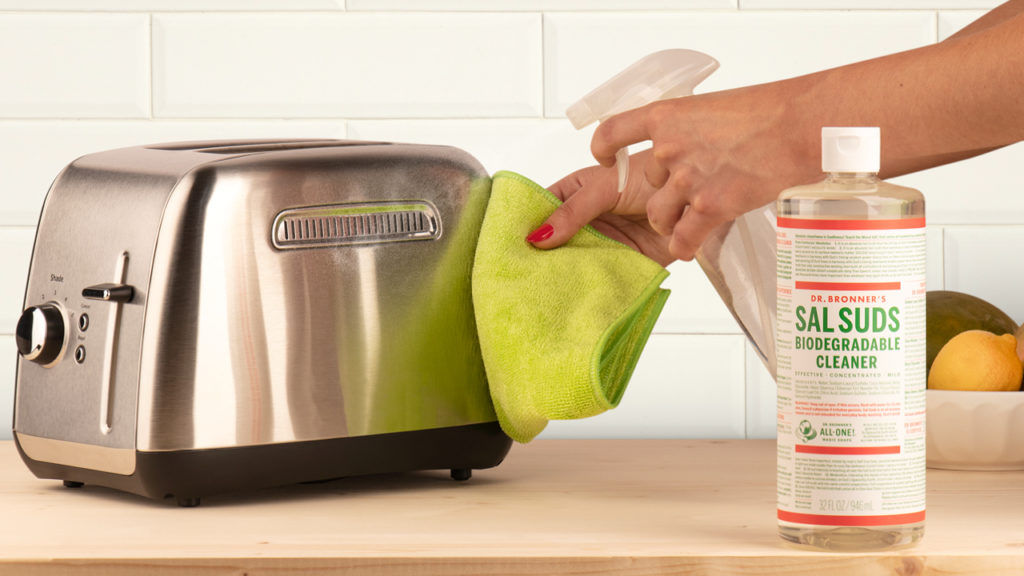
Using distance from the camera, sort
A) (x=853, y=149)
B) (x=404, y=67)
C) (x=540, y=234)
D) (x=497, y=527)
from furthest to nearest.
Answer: (x=404, y=67) < (x=540, y=234) < (x=497, y=527) < (x=853, y=149)

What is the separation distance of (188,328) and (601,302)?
27 cm

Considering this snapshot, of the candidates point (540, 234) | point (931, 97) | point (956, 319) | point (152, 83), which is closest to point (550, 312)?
point (540, 234)

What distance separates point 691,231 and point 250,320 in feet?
0.96

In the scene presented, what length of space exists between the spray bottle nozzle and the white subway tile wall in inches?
13.8

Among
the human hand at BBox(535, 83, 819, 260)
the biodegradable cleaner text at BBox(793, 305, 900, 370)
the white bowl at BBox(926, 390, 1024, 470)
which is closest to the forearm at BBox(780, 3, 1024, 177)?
the human hand at BBox(535, 83, 819, 260)

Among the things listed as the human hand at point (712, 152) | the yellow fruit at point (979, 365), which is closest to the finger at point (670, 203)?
the human hand at point (712, 152)

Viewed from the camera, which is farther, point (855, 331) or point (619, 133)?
point (619, 133)

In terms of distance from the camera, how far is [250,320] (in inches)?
28.4

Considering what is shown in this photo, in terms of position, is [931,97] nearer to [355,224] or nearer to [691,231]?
[691,231]

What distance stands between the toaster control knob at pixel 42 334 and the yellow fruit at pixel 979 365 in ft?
2.13

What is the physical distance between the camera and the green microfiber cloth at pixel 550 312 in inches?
29.2

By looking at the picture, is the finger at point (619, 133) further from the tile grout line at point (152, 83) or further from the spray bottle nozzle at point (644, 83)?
the tile grout line at point (152, 83)

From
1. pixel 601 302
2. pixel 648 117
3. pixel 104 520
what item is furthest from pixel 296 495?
pixel 648 117

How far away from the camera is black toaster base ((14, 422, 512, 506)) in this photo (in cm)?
71
